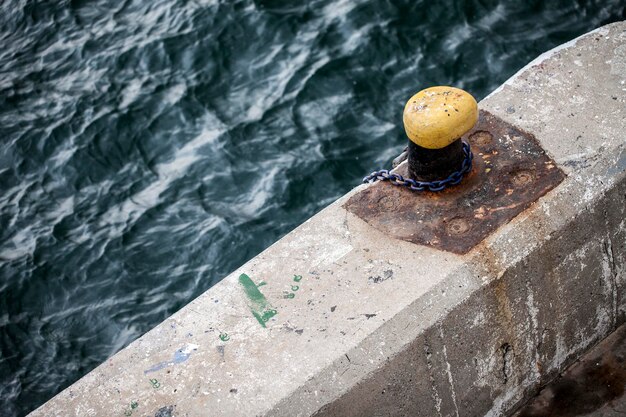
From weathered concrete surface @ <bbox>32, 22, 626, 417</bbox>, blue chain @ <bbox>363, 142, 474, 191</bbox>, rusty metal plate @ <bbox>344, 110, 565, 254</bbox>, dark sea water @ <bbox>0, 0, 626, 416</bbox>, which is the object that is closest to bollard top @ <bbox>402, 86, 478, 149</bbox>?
blue chain @ <bbox>363, 142, 474, 191</bbox>

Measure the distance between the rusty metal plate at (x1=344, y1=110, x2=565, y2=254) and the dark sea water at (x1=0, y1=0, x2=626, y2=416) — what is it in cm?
250

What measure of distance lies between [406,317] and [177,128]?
445 cm

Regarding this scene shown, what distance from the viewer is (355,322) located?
352 centimetres

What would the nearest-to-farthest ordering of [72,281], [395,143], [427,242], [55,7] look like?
1. [427,242]
2. [72,281]
3. [395,143]
4. [55,7]

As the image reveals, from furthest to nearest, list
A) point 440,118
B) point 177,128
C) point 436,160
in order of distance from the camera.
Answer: point 177,128
point 436,160
point 440,118

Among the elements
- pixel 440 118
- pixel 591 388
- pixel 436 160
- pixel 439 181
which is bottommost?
pixel 591 388

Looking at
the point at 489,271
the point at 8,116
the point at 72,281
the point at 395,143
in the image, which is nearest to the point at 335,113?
the point at 395,143

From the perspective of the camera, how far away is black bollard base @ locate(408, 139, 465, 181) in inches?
153

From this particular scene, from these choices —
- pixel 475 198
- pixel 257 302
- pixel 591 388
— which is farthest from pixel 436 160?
pixel 591 388

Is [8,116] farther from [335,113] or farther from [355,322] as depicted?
[355,322]

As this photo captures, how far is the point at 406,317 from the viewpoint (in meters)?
3.49

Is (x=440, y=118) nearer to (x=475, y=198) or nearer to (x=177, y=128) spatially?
(x=475, y=198)

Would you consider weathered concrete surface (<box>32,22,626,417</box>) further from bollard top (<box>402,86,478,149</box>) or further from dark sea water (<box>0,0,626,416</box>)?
dark sea water (<box>0,0,626,416</box>)

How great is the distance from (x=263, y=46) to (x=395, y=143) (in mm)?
1982
